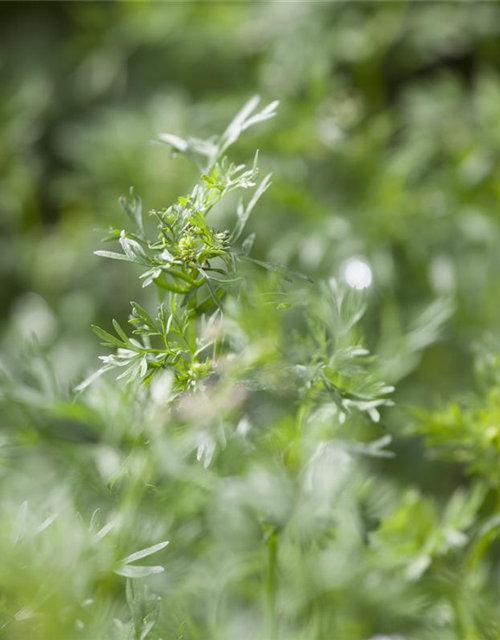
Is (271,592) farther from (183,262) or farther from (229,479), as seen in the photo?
(183,262)

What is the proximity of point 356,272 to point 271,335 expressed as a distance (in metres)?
0.24

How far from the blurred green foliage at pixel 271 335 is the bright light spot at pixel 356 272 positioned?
0.7 inches

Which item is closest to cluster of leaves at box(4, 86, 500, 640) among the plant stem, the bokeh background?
the plant stem

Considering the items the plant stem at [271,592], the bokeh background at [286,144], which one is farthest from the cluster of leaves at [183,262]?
the bokeh background at [286,144]

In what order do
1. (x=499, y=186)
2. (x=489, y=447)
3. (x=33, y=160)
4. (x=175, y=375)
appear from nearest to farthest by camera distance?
(x=175, y=375), (x=489, y=447), (x=499, y=186), (x=33, y=160)

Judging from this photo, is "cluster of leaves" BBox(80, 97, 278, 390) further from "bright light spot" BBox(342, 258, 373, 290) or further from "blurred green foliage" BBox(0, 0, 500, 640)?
"bright light spot" BBox(342, 258, 373, 290)

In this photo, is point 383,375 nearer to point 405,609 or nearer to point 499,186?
point 405,609

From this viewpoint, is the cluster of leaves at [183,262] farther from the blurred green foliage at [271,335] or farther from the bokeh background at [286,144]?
the bokeh background at [286,144]

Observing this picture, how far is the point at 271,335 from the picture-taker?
577 millimetres

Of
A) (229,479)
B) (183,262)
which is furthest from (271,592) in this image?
(183,262)

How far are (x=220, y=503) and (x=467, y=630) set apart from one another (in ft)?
0.63

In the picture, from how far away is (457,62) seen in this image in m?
1.36

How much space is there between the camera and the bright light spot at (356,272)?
73cm

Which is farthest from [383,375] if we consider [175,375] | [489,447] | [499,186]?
[499,186]
